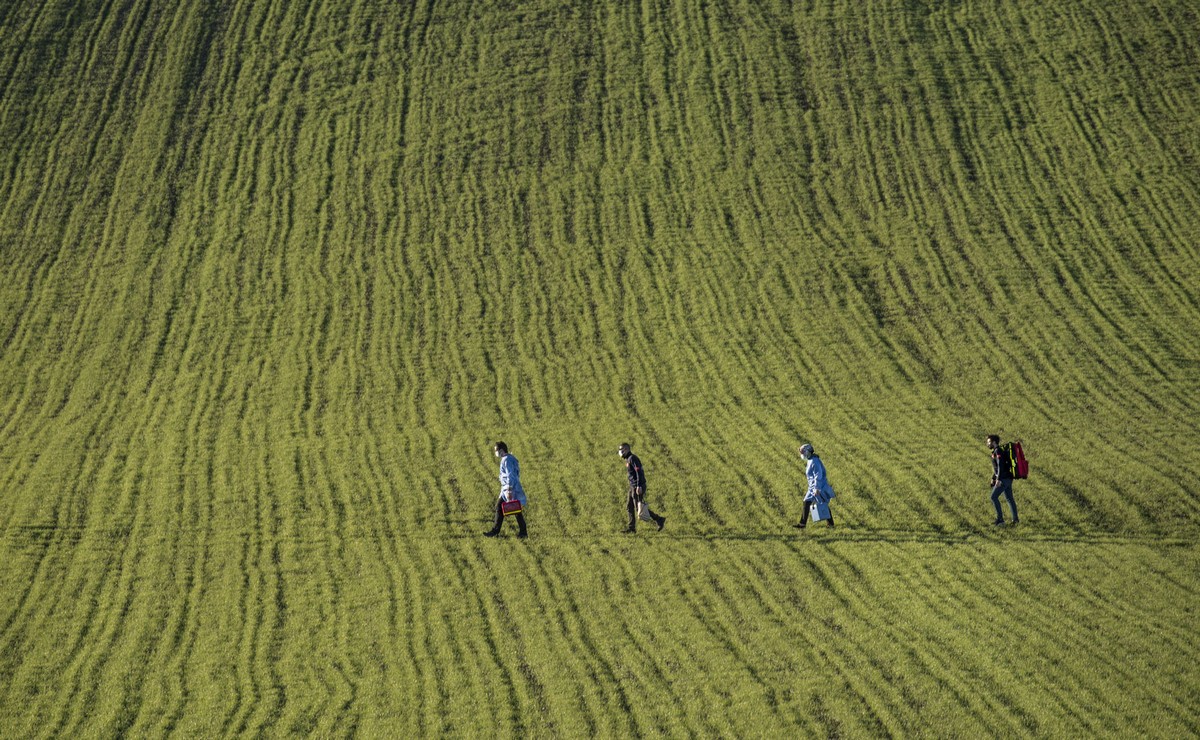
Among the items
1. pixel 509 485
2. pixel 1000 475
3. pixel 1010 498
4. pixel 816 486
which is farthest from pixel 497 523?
pixel 1010 498

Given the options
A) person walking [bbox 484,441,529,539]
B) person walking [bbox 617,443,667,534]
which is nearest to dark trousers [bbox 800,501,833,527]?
person walking [bbox 617,443,667,534]

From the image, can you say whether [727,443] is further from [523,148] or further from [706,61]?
[706,61]

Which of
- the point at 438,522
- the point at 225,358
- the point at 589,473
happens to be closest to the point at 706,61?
the point at 225,358

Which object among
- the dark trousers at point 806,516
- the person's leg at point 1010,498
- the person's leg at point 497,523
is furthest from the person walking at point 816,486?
the person's leg at point 497,523

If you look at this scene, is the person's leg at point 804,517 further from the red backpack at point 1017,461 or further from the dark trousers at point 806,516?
the red backpack at point 1017,461

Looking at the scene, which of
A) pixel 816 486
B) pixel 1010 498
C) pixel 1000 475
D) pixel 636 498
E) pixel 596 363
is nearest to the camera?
pixel 816 486

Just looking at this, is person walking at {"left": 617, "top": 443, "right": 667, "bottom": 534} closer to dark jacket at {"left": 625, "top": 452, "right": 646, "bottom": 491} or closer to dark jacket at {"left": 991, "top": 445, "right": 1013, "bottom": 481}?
dark jacket at {"left": 625, "top": 452, "right": 646, "bottom": 491}

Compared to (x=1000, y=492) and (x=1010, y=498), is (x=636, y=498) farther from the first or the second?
(x=1010, y=498)
